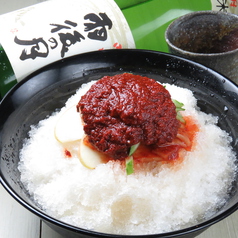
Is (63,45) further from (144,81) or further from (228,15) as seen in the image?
(228,15)

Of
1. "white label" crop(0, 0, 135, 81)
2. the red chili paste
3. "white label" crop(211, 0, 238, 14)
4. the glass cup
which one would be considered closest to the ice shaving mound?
the red chili paste

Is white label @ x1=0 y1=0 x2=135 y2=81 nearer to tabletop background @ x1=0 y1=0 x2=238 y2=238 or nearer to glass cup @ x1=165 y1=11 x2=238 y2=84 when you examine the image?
glass cup @ x1=165 y1=11 x2=238 y2=84

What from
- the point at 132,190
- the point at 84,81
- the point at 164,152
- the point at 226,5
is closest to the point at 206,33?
the point at 226,5

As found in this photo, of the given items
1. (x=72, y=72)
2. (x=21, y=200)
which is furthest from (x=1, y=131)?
(x=72, y=72)

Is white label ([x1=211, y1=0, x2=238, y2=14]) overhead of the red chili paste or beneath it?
beneath

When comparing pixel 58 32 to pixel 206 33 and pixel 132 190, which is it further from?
pixel 132 190

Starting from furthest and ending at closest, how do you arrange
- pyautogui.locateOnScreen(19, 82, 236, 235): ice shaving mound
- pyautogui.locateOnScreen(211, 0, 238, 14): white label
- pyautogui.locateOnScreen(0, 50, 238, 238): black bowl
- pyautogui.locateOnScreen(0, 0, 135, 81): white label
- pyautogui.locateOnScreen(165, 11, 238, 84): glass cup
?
1. pyautogui.locateOnScreen(211, 0, 238, 14): white label
2. pyautogui.locateOnScreen(165, 11, 238, 84): glass cup
3. pyautogui.locateOnScreen(0, 0, 135, 81): white label
4. pyautogui.locateOnScreen(0, 50, 238, 238): black bowl
5. pyautogui.locateOnScreen(19, 82, 236, 235): ice shaving mound

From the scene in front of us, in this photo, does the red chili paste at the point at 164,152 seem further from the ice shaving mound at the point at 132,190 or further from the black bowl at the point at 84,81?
the black bowl at the point at 84,81
